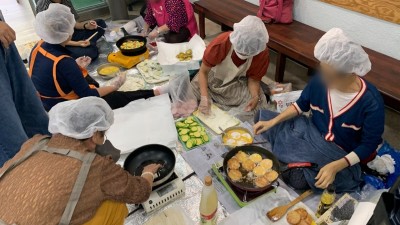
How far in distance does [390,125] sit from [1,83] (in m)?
3.27

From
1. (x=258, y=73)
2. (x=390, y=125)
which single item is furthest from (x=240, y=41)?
(x=390, y=125)

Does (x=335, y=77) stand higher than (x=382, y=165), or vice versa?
(x=335, y=77)

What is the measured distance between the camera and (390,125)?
285 centimetres

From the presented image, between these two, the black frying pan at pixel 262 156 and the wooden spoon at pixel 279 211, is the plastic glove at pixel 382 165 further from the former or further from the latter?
the wooden spoon at pixel 279 211

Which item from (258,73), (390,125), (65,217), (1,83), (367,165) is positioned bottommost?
(390,125)

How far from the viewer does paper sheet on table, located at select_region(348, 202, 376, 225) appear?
125cm

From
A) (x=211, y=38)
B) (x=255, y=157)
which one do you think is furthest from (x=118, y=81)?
(x=211, y=38)

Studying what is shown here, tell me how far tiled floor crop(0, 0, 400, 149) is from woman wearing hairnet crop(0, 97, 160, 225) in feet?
8.15

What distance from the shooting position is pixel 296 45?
302 centimetres

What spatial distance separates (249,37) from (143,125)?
1.06 m

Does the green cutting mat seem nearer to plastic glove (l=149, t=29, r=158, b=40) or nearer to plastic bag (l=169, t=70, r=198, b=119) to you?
plastic glove (l=149, t=29, r=158, b=40)

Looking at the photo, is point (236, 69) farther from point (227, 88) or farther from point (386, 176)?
point (386, 176)

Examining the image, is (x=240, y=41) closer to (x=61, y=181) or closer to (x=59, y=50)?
(x=59, y=50)

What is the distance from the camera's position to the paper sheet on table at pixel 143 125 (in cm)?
219
